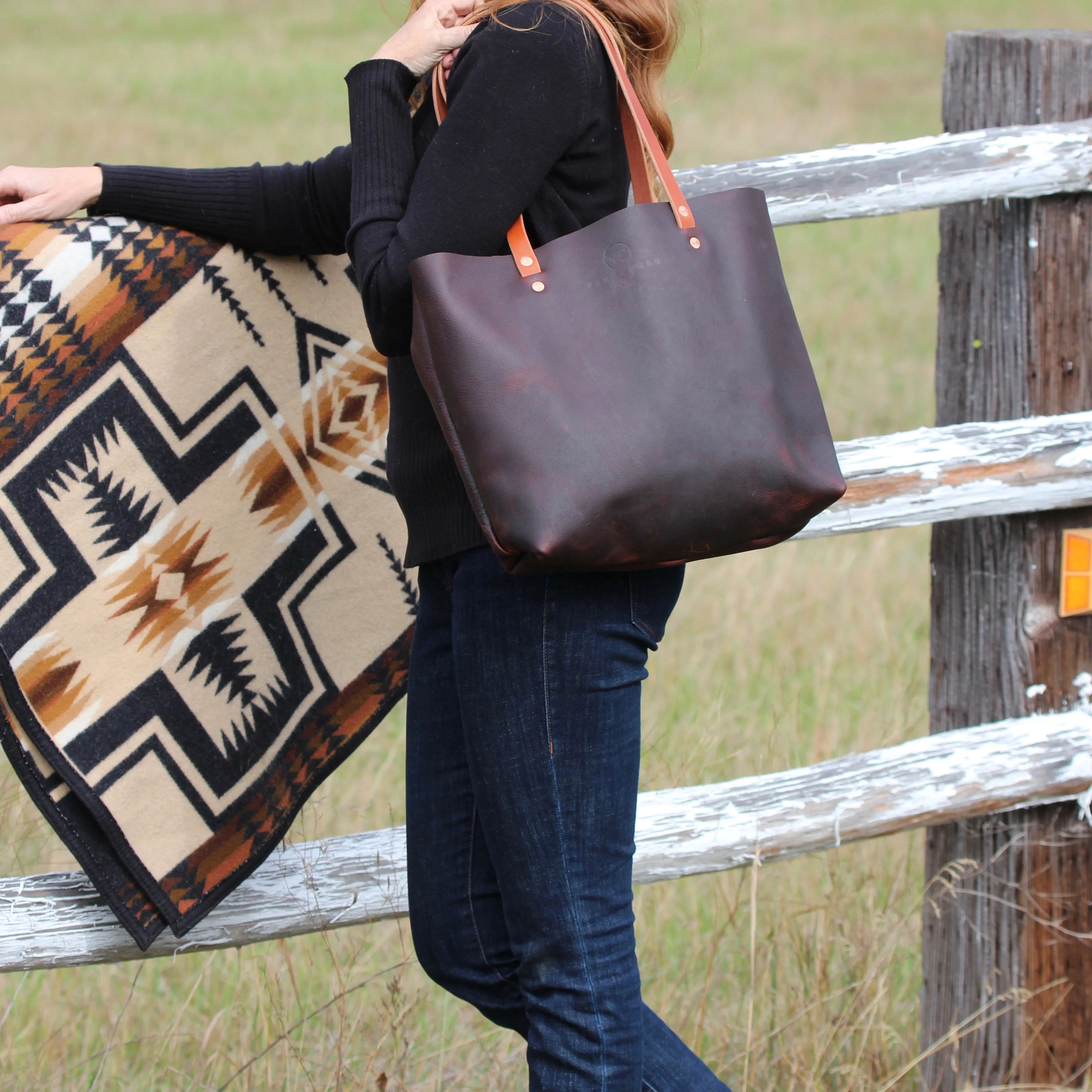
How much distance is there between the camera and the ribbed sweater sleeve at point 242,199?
5.83 ft

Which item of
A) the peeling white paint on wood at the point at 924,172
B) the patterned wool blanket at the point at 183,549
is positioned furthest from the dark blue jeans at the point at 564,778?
the peeling white paint on wood at the point at 924,172

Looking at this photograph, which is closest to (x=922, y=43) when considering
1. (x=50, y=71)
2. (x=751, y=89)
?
(x=751, y=89)

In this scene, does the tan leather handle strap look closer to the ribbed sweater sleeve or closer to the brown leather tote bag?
the brown leather tote bag

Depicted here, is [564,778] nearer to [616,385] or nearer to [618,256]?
[616,385]

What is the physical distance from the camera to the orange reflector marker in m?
2.38

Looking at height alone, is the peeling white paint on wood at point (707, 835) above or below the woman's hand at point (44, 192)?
below

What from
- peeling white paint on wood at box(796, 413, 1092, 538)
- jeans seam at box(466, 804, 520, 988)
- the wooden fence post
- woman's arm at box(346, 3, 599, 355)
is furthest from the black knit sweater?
the wooden fence post

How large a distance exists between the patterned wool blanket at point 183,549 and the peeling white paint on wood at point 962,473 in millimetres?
757

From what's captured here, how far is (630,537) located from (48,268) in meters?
0.86

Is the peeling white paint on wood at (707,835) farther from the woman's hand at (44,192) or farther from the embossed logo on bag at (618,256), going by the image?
the embossed logo on bag at (618,256)

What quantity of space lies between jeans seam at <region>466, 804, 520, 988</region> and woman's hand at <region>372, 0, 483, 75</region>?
904mm

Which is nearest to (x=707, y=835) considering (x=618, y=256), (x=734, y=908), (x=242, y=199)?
(x=734, y=908)

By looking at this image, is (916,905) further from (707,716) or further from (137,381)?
(137,381)

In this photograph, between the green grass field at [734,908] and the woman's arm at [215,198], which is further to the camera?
the green grass field at [734,908]
